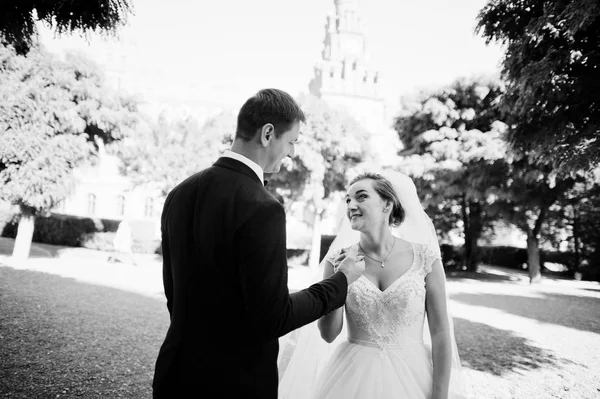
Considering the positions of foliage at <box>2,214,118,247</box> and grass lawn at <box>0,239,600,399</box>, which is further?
foliage at <box>2,214,118,247</box>

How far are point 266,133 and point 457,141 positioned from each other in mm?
20087

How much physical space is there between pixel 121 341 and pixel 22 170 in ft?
36.2

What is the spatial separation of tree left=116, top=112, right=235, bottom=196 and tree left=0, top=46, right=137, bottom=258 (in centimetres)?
496

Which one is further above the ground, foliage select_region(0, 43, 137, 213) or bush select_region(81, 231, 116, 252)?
foliage select_region(0, 43, 137, 213)

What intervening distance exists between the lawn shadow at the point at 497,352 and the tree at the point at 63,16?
6844mm

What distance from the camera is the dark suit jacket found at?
5.54 ft

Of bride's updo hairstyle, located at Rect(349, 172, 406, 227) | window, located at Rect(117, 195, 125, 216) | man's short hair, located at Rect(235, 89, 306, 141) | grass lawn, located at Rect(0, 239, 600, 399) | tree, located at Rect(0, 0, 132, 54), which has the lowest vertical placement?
grass lawn, located at Rect(0, 239, 600, 399)

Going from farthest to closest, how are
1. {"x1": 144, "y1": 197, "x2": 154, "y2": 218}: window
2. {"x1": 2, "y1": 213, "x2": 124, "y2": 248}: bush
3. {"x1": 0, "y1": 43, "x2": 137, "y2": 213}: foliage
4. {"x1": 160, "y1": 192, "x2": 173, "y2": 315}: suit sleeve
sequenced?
{"x1": 144, "y1": 197, "x2": 154, "y2": 218}: window < {"x1": 2, "y1": 213, "x2": 124, "y2": 248}: bush < {"x1": 0, "y1": 43, "x2": 137, "y2": 213}: foliage < {"x1": 160, "y1": 192, "x2": 173, "y2": 315}: suit sleeve

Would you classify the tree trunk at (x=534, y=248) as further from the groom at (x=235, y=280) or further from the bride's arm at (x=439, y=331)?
the groom at (x=235, y=280)

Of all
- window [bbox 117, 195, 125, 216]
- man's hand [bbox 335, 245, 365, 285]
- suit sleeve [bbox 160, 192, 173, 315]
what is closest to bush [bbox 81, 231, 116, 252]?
window [bbox 117, 195, 125, 216]

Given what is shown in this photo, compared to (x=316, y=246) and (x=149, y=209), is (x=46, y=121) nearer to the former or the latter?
(x=316, y=246)

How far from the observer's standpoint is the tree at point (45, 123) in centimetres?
1500

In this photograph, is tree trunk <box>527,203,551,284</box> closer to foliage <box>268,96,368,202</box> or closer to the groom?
foliage <box>268,96,368,202</box>

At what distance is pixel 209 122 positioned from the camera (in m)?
25.0
